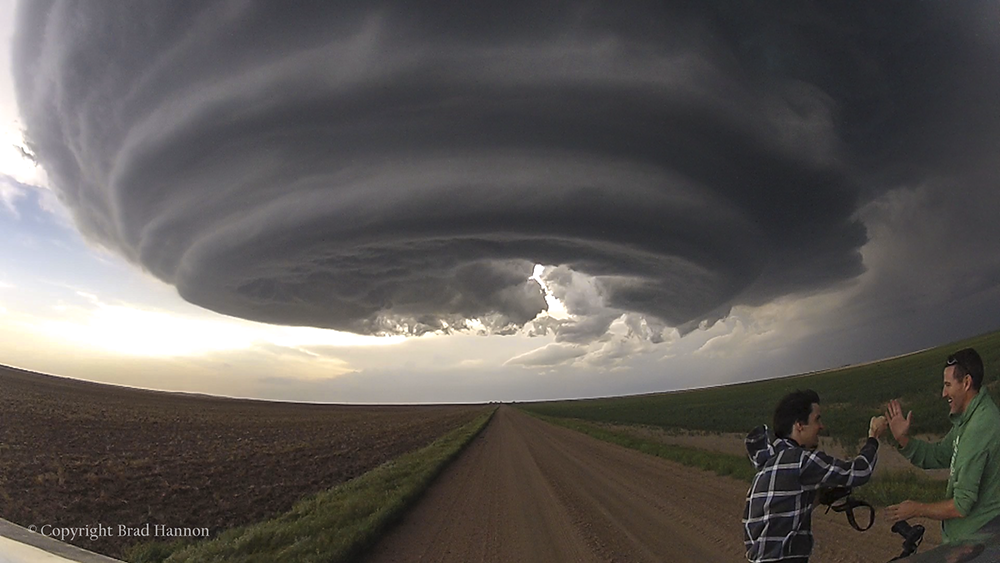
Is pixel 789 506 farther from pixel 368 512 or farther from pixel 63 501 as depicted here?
pixel 63 501

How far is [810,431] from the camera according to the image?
3.05m

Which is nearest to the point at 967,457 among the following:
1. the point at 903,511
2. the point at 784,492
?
the point at 903,511

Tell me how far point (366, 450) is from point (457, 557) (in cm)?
2659

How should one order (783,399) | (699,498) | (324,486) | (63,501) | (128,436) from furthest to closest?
(128,436), (324,486), (699,498), (63,501), (783,399)

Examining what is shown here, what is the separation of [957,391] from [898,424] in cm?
31

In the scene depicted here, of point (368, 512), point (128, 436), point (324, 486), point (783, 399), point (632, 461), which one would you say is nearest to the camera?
point (783, 399)

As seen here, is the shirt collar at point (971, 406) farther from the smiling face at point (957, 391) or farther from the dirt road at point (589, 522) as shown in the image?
the dirt road at point (589, 522)

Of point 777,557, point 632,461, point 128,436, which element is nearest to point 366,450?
point 128,436

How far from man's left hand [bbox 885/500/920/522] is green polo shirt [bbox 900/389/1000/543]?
15 cm

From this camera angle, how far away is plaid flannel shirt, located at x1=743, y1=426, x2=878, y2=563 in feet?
9.41

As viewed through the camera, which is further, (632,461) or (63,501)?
(632,461)

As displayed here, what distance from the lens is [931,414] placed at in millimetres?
27703

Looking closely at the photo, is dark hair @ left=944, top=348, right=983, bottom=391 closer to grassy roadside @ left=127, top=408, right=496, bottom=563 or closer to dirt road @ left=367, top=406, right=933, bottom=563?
dirt road @ left=367, top=406, right=933, bottom=563

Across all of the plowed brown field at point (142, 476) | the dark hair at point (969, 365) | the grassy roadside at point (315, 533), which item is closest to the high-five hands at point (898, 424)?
the dark hair at point (969, 365)
